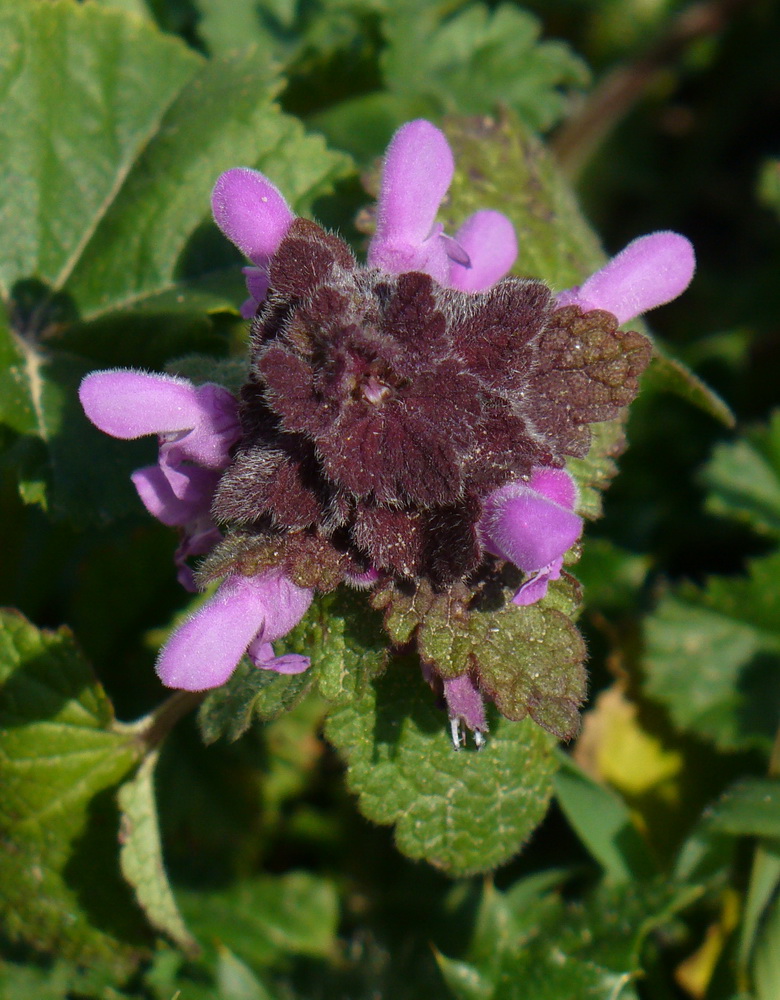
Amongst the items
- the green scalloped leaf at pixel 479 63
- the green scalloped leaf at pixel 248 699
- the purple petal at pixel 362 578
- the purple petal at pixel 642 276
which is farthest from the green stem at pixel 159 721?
the green scalloped leaf at pixel 479 63

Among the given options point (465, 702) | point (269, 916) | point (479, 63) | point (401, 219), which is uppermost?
point (401, 219)

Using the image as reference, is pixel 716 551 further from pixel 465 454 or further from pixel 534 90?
pixel 465 454

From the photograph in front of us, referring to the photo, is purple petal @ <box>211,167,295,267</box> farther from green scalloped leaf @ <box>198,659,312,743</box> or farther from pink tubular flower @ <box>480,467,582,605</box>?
green scalloped leaf @ <box>198,659,312,743</box>

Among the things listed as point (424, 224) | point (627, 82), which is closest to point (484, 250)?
point (424, 224)

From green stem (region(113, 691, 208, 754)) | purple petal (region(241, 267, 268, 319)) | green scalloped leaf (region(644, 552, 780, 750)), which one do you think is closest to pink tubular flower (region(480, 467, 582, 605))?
purple petal (region(241, 267, 268, 319))

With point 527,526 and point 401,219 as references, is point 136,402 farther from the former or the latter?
point 527,526

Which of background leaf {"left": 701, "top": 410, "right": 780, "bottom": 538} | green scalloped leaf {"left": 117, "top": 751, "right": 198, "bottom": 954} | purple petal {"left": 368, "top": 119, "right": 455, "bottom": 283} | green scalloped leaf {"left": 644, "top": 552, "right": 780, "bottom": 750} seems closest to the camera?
purple petal {"left": 368, "top": 119, "right": 455, "bottom": 283}

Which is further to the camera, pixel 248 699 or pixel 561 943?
pixel 561 943
